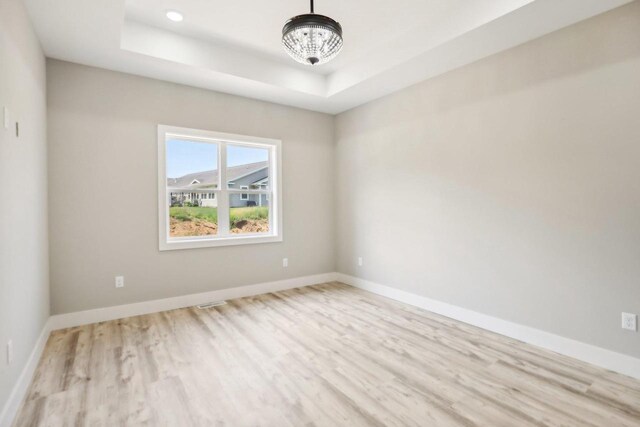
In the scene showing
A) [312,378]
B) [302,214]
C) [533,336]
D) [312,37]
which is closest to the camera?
[312,37]

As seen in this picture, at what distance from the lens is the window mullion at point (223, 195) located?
4281 millimetres

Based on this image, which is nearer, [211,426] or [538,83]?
[211,426]

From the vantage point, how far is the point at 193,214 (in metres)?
4.12

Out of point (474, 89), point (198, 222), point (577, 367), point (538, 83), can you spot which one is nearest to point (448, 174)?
point (474, 89)

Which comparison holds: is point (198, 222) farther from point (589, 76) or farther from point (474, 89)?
point (589, 76)

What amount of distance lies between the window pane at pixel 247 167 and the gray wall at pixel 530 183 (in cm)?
174

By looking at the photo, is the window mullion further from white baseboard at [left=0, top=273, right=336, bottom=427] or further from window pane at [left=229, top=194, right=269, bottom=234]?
white baseboard at [left=0, top=273, right=336, bottom=427]

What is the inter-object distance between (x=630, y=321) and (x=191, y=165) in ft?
14.8

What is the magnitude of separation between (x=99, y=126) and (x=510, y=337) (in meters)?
4.65

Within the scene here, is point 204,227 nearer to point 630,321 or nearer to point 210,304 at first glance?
point 210,304

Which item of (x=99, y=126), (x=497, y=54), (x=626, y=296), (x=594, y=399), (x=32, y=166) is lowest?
(x=594, y=399)

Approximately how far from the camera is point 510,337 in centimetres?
299

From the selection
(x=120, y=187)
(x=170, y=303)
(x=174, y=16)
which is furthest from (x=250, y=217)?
(x=174, y=16)

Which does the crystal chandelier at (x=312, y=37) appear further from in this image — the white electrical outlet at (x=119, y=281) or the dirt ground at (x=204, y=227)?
the white electrical outlet at (x=119, y=281)
